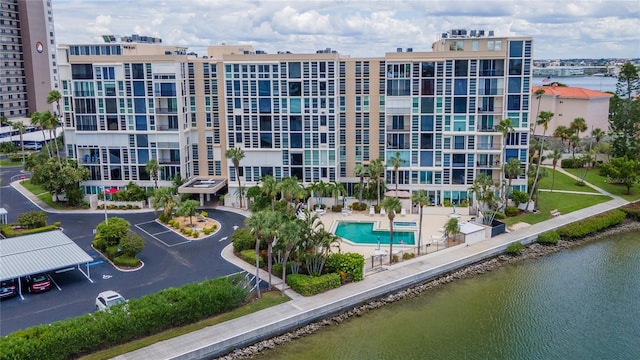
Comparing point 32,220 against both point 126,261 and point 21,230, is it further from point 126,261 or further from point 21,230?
point 126,261

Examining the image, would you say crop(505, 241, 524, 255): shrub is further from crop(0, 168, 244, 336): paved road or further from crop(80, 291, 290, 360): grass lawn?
crop(0, 168, 244, 336): paved road

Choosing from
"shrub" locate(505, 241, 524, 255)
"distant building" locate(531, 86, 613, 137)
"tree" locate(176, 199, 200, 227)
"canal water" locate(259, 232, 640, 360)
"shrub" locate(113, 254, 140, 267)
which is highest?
"distant building" locate(531, 86, 613, 137)

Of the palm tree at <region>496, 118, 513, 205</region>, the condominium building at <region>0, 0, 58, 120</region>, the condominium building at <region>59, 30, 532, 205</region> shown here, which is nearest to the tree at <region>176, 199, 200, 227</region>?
the condominium building at <region>59, 30, 532, 205</region>

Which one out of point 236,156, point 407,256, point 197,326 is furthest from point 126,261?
point 407,256

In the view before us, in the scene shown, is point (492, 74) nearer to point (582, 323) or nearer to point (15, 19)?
point (582, 323)

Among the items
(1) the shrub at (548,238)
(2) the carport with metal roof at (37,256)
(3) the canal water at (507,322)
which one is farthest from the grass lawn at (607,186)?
(2) the carport with metal roof at (37,256)

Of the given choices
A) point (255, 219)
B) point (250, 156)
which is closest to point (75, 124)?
point (250, 156)
